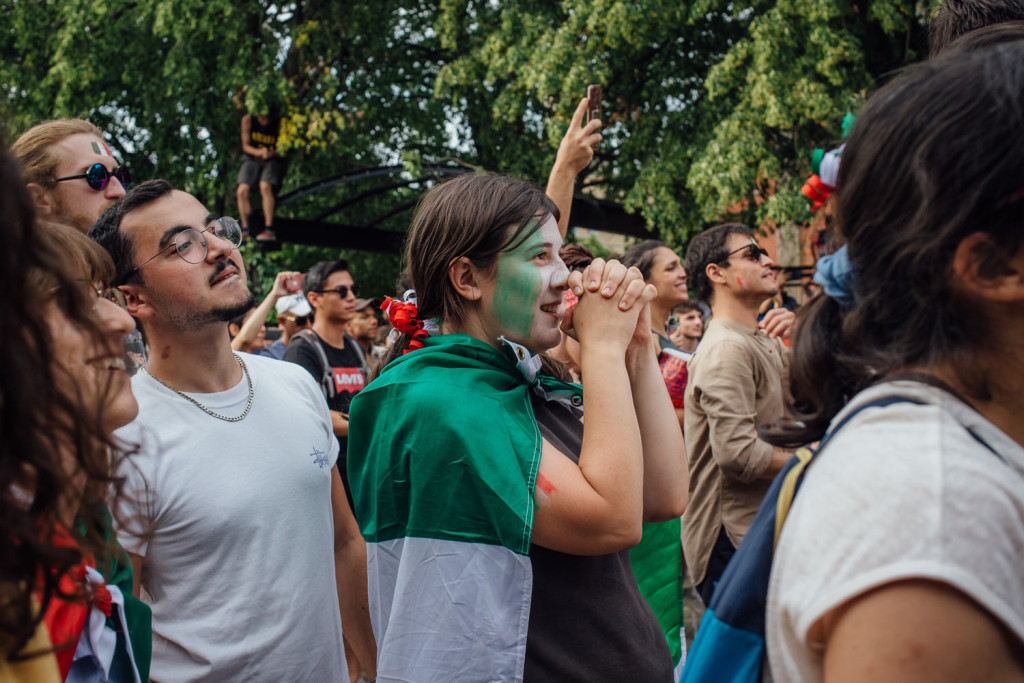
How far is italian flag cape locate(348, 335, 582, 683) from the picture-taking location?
5.40 ft

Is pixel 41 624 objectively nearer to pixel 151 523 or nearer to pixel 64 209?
pixel 151 523

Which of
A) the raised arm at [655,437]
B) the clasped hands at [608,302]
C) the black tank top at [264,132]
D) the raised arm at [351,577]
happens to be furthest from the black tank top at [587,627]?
the black tank top at [264,132]

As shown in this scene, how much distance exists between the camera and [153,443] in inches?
83.1

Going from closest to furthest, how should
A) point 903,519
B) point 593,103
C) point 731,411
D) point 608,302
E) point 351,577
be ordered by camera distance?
point 903,519 < point 608,302 < point 351,577 < point 593,103 < point 731,411

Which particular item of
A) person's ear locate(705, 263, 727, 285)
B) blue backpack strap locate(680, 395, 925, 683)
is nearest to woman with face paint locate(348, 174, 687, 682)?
blue backpack strap locate(680, 395, 925, 683)

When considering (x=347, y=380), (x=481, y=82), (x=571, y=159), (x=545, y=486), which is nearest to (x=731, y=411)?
(x=571, y=159)

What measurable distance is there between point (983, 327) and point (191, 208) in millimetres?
2179

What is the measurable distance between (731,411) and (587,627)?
79.5 inches

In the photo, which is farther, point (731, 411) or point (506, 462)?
point (731, 411)

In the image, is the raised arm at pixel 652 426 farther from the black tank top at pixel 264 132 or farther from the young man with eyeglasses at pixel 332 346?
the black tank top at pixel 264 132

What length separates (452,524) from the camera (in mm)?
1684

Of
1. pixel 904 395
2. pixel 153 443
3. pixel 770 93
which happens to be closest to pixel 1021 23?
pixel 904 395

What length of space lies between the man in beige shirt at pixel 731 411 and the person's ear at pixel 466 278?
1.94 m

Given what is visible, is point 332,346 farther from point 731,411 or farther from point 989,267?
point 989,267
